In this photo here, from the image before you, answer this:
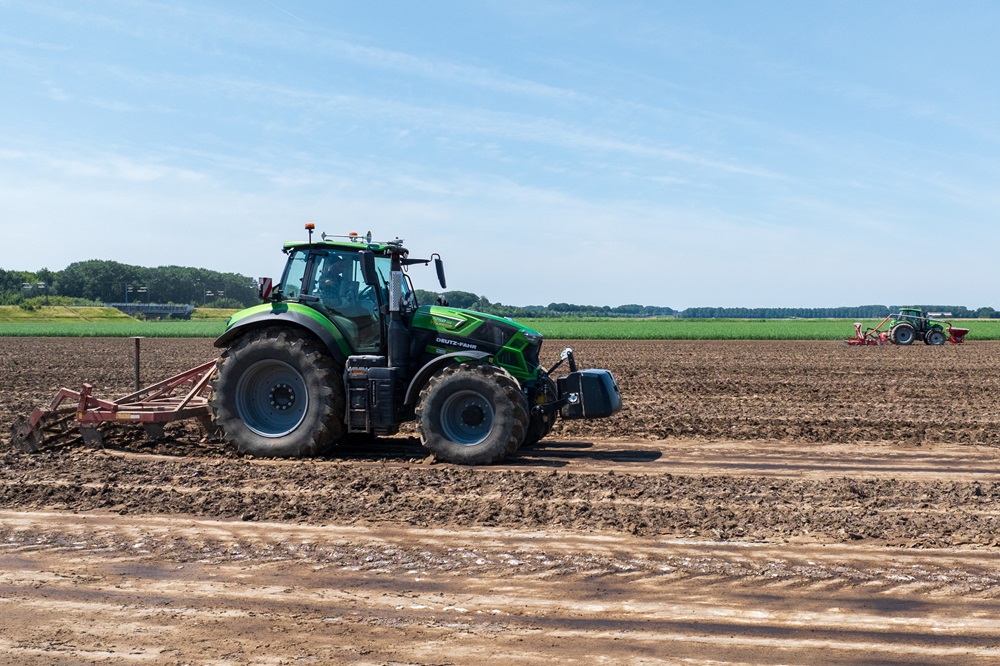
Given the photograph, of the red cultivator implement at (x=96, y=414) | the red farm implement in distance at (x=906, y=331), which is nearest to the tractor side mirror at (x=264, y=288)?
the red cultivator implement at (x=96, y=414)

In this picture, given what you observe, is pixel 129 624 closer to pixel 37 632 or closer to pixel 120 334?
pixel 37 632

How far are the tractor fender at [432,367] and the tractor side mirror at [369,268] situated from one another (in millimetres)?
1069

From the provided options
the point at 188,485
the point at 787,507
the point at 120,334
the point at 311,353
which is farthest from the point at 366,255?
the point at 120,334

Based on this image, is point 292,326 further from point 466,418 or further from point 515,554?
point 515,554

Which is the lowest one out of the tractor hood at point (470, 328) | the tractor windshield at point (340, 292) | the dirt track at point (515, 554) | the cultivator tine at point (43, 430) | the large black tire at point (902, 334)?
the dirt track at point (515, 554)

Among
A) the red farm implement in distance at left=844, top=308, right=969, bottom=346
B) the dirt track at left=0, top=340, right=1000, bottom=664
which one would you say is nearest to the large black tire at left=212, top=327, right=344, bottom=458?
the dirt track at left=0, top=340, right=1000, bottom=664

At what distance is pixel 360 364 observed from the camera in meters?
9.18

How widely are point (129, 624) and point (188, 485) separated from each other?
3408 millimetres

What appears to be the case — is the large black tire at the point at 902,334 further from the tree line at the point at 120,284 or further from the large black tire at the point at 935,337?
the tree line at the point at 120,284

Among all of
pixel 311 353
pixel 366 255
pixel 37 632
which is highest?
pixel 366 255

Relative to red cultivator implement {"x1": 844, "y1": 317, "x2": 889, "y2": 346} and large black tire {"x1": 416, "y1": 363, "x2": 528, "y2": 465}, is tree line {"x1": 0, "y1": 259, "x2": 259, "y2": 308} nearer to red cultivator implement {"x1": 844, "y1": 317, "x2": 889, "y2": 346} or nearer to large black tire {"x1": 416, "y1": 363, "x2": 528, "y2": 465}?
red cultivator implement {"x1": 844, "y1": 317, "x2": 889, "y2": 346}

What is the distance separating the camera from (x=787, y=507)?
698 centimetres

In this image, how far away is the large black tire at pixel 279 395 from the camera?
9.16 m

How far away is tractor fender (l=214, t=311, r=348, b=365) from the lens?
9164mm
